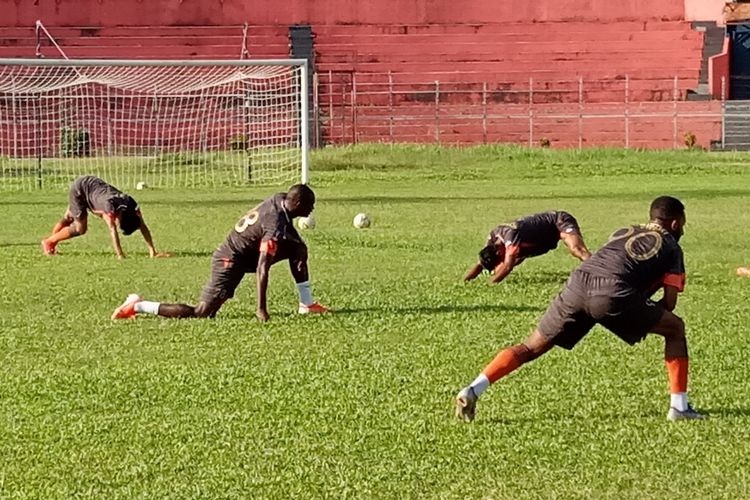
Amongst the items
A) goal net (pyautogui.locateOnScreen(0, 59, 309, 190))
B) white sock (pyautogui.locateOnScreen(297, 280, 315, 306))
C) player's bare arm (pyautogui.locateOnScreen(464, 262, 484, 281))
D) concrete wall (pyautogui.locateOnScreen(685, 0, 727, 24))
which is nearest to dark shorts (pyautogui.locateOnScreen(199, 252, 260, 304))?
white sock (pyautogui.locateOnScreen(297, 280, 315, 306))

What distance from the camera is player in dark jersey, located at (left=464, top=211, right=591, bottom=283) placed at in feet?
46.5

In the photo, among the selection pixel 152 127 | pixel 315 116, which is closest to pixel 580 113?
pixel 315 116

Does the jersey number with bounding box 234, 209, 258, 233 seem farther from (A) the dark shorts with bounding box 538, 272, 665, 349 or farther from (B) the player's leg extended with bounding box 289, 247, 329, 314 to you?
(A) the dark shorts with bounding box 538, 272, 665, 349

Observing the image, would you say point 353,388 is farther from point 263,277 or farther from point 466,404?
point 263,277

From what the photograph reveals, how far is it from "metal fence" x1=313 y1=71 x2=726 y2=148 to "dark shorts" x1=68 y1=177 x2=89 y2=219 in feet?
76.0

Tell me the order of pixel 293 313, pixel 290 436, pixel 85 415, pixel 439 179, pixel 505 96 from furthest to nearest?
pixel 505 96, pixel 439 179, pixel 293 313, pixel 85 415, pixel 290 436

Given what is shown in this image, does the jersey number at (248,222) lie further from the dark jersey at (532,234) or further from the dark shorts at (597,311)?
the dark shorts at (597,311)

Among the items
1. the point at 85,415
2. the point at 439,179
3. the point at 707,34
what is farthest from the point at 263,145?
the point at 85,415

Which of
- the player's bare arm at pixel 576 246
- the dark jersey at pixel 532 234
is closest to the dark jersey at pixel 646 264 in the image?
the player's bare arm at pixel 576 246

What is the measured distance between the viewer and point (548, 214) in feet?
47.6

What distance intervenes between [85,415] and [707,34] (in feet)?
135

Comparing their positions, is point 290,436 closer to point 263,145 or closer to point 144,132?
point 263,145

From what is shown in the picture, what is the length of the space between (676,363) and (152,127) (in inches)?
1237

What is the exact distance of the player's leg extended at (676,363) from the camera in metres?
8.11
